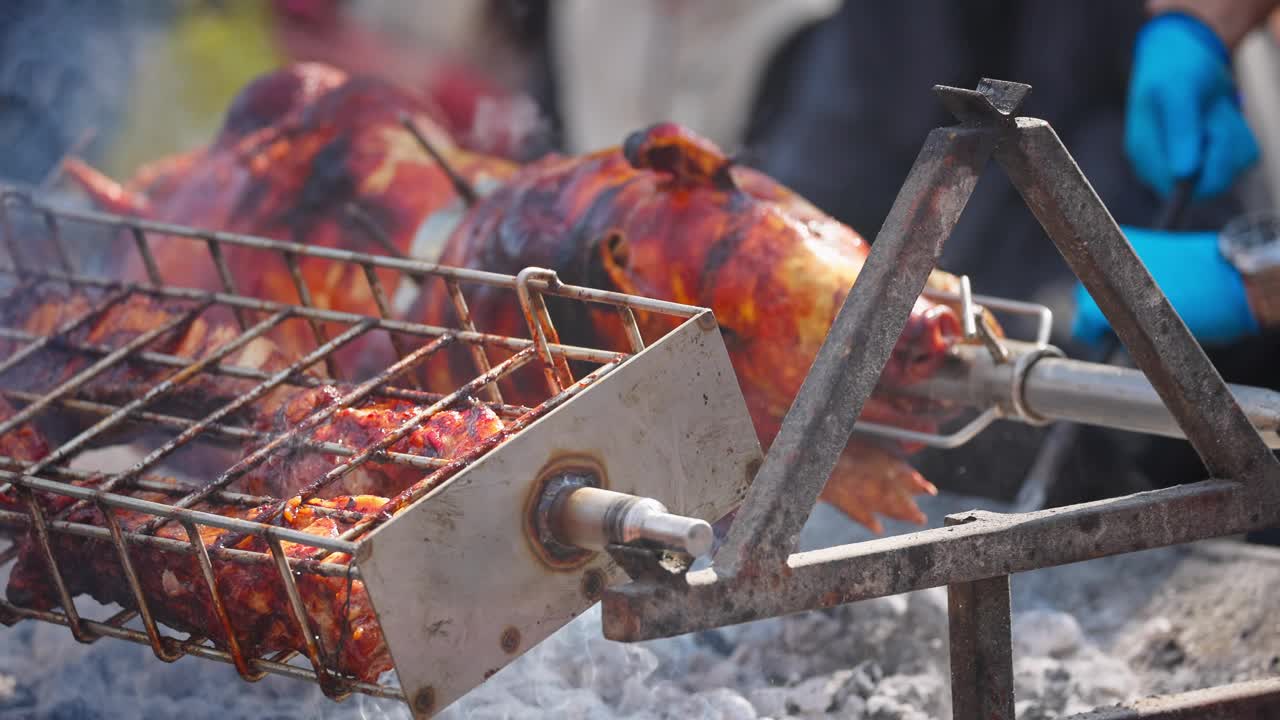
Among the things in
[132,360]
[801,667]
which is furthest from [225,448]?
[801,667]

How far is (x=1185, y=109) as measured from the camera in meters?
4.09

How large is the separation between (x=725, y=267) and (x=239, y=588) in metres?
1.35

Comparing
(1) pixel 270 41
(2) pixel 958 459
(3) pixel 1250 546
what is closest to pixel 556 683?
(2) pixel 958 459

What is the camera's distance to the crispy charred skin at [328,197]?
409 centimetres

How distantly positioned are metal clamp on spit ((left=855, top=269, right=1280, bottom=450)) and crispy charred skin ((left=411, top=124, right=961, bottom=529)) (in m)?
0.05

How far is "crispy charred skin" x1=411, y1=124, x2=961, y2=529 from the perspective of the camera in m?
2.88

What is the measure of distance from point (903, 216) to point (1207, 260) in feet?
6.73

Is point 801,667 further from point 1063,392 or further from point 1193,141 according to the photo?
point 1193,141

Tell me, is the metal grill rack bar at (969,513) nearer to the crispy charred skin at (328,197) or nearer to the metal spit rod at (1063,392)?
the metal spit rod at (1063,392)

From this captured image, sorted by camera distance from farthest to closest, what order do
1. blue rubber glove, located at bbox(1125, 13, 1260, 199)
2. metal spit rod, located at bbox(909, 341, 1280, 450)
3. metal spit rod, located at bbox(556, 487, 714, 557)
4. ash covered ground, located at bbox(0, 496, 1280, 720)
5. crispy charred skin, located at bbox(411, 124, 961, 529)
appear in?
blue rubber glove, located at bbox(1125, 13, 1260, 199), crispy charred skin, located at bbox(411, 124, 961, 529), ash covered ground, located at bbox(0, 496, 1280, 720), metal spit rod, located at bbox(909, 341, 1280, 450), metal spit rod, located at bbox(556, 487, 714, 557)

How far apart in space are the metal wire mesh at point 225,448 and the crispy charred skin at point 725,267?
0.17m

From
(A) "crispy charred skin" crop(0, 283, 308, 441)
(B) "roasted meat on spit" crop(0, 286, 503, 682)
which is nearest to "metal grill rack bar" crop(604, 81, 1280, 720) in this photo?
(B) "roasted meat on spit" crop(0, 286, 503, 682)

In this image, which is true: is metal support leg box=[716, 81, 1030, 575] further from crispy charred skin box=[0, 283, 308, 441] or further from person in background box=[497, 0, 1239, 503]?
person in background box=[497, 0, 1239, 503]

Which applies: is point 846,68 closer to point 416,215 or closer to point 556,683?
point 416,215
